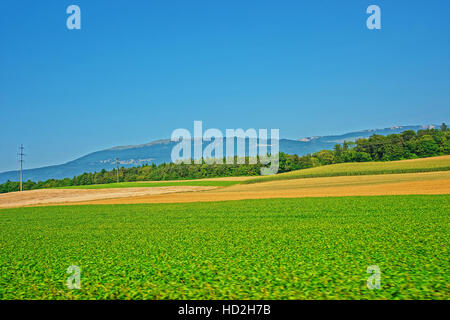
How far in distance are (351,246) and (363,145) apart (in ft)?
263

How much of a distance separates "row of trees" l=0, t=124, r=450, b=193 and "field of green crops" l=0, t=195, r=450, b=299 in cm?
6813

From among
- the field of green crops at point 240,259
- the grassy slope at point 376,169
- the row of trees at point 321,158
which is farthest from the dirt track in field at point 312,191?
the row of trees at point 321,158

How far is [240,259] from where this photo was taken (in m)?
11.0

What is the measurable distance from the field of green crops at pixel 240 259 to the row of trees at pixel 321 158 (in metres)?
68.1

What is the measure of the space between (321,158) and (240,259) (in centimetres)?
8949

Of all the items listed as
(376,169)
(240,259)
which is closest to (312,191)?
(376,169)

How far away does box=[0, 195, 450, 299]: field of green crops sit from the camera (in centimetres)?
820

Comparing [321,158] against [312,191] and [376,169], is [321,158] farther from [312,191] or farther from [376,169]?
[312,191]

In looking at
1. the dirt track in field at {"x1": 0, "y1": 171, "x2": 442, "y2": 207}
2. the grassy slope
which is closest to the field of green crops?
the dirt track in field at {"x1": 0, "y1": 171, "x2": 442, "y2": 207}

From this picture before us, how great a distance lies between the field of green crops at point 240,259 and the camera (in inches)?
323

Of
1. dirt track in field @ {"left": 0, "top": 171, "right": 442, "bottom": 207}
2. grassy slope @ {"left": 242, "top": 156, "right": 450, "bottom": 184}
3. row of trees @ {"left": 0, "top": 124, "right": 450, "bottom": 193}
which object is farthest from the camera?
row of trees @ {"left": 0, "top": 124, "right": 450, "bottom": 193}

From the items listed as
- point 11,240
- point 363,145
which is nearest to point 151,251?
point 11,240

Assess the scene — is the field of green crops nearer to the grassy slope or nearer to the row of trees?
the grassy slope

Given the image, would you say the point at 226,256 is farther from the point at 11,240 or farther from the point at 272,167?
the point at 272,167
